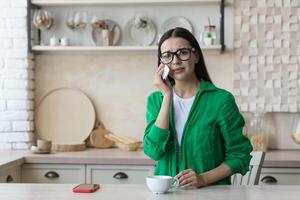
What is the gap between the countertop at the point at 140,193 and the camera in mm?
1653

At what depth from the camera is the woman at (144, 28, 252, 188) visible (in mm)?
1921

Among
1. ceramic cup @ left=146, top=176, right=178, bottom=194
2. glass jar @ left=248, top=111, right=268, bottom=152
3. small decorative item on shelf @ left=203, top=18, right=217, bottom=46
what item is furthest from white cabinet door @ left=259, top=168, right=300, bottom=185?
ceramic cup @ left=146, top=176, right=178, bottom=194

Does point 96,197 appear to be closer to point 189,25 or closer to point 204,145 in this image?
point 204,145

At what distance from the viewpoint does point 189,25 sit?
3555 mm

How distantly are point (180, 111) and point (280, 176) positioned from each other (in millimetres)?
1259

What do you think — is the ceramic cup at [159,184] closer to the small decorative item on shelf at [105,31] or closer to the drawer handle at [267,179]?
the drawer handle at [267,179]

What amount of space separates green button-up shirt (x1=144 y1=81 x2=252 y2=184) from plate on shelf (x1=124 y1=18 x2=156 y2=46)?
1683 millimetres

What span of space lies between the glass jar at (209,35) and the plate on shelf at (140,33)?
1.25 ft

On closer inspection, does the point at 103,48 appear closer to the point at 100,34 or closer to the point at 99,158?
the point at 100,34

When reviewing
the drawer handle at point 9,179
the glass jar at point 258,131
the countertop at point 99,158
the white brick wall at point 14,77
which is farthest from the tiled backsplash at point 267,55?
the drawer handle at point 9,179

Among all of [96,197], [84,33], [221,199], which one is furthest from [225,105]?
[84,33]

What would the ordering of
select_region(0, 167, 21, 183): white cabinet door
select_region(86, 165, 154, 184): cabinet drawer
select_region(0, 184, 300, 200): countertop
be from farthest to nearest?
1. select_region(86, 165, 154, 184): cabinet drawer
2. select_region(0, 167, 21, 183): white cabinet door
3. select_region(0, 184, 300, 200): countertop

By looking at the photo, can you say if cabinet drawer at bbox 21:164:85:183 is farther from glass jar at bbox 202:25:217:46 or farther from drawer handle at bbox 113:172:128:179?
glass jar at bbox 202:25:217:46

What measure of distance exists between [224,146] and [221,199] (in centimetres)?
40
